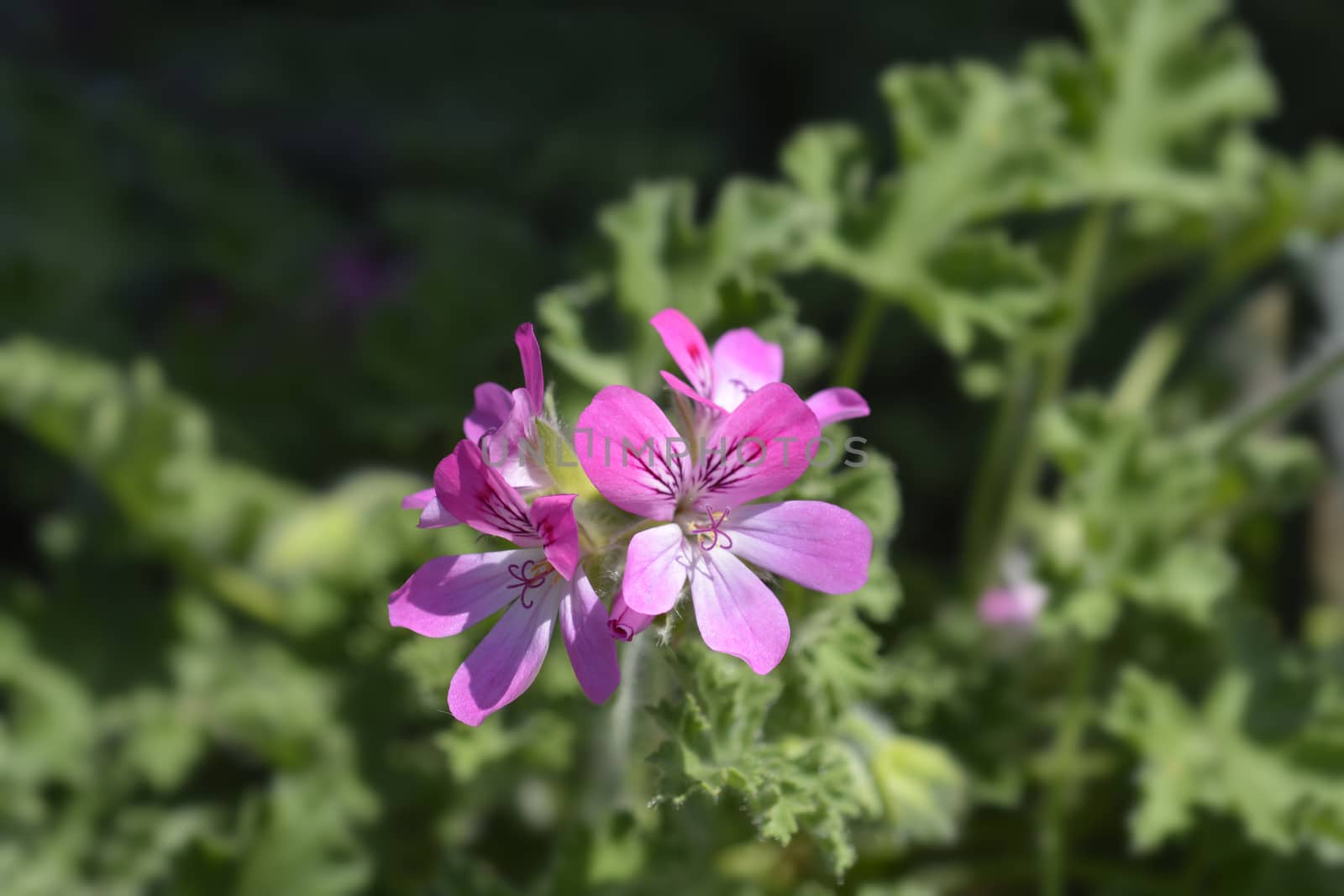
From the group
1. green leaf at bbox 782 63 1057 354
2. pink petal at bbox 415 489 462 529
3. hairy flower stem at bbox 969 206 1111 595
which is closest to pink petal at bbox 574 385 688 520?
pink petal at bbox 415 489 462 529

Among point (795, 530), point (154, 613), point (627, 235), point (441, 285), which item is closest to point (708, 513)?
point (795, 530)

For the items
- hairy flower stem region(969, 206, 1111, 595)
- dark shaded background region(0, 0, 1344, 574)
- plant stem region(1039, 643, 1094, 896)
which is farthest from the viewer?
dark shaded background region(0, 0, 1344, 574)

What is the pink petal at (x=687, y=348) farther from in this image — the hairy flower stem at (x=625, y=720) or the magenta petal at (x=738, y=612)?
the hairy flower stem at (x=625, y=720)

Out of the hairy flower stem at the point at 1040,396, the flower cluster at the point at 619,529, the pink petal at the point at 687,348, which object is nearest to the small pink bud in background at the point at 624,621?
the flower cluster at the point at 619,529

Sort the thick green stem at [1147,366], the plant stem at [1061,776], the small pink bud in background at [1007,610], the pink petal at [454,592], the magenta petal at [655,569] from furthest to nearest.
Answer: the thick green stem at [1147,366] → the small pink bud in background at [1007,610] → the plant stem at [1061,776] → the pink petal at [454,592] → the magenta petal at [655,569]

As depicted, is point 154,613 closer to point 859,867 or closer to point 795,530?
point 859,867

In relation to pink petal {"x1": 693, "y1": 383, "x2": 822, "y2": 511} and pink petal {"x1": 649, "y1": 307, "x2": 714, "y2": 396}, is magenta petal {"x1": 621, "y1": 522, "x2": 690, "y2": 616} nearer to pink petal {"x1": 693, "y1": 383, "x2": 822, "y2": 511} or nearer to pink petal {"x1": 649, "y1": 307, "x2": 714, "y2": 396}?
pink petal {"x1": 693, "y1": 383, "x2": 822, "y2": 511}

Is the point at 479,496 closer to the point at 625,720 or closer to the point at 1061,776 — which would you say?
the point at 625,720
